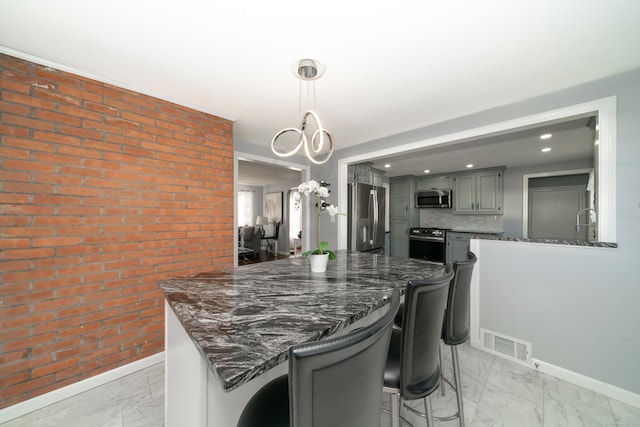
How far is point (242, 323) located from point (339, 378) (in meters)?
0.43

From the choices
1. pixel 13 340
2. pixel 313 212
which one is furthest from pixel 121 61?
pixel 313 212

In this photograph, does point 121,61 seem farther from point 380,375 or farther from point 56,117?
point 380,375

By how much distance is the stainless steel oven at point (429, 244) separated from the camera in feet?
17.0

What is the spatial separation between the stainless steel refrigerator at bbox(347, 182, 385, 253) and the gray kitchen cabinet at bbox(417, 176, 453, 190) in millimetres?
1819

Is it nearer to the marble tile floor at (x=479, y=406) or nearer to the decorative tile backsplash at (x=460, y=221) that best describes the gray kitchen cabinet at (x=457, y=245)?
the decorative tile backsplash at (x=460, y=221)

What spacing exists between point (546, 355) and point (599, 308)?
569 millimetres

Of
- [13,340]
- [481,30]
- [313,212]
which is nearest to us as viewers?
[481,30]

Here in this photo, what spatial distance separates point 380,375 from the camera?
0.66 metres

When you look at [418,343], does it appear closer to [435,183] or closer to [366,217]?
[366,217]

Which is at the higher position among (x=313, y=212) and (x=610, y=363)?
(x=313, y=212)

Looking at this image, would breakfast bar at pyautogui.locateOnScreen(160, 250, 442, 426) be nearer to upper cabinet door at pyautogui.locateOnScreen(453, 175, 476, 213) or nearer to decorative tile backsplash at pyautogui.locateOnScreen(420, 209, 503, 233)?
upper cabinet door at pyautogui.locateOnScreen(453, 175, 476, 213)

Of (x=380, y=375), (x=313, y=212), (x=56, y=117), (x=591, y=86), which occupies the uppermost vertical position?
(x=591, y=86)

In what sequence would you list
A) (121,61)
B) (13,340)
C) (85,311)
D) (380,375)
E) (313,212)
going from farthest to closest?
(313,212)
(85,311)
(121,61)
(13,340)
(380,375)

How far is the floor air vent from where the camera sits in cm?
210
